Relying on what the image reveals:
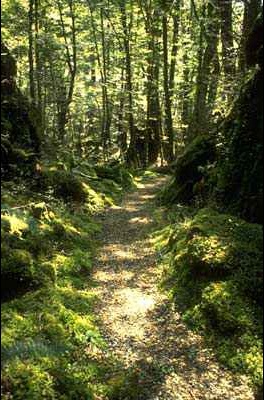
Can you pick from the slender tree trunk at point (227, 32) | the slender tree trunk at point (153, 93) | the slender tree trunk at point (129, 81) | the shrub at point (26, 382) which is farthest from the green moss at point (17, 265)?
the slender tree trunk at point (153, 93)

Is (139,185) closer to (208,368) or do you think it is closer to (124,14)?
(124,14)

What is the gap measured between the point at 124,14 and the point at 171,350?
889 inches

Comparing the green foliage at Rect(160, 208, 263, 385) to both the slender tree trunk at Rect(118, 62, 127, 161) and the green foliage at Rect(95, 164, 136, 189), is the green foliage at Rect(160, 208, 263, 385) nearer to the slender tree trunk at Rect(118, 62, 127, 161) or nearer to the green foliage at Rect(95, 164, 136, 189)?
the green foliage at Rect(95, 164, 136, 189)

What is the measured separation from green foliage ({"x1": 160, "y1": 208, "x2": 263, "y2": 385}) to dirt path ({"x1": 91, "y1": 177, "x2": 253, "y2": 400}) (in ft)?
0.86

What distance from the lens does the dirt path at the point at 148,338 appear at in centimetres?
600

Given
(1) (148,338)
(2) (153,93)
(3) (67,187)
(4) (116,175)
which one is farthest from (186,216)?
(2) (153,93)

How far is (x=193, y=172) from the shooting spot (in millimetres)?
14000

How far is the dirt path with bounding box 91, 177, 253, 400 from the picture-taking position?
5996 millimetres

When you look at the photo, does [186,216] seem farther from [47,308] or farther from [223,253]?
[47,308]

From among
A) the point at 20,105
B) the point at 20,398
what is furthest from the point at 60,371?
the point at 20,105

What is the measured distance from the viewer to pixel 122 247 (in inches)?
465

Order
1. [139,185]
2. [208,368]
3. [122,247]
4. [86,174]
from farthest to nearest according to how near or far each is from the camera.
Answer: [139,185] < [86,174] < [122,247] < [208,368]

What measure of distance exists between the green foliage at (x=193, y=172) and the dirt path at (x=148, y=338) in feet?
7.89

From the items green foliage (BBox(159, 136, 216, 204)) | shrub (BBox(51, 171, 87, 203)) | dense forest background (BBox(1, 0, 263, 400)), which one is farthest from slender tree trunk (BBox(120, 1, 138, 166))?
green foliage (BBox(159, 136, 216, 204))
